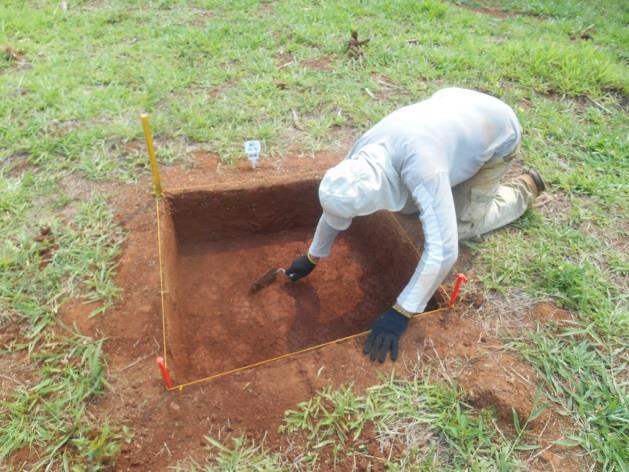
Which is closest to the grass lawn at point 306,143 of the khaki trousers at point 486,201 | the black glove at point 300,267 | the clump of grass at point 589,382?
the clump of grass at point 589,382

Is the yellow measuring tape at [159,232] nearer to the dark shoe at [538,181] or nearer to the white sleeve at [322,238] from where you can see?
the white sleeve at [322,238]

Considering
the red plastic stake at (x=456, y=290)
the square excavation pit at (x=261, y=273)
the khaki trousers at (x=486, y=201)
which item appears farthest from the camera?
the khaki trousers at (x=486, y=201)

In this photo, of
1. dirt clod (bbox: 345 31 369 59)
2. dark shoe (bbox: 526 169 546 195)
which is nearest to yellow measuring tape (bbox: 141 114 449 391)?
dark shoe (bbox: 526 169 546 195)

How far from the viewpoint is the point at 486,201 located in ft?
9.20

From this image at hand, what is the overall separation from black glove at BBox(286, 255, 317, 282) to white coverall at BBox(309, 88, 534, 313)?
0.35 ft

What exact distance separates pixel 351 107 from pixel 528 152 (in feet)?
4.84

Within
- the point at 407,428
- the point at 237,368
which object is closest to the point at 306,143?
the point at 237,368

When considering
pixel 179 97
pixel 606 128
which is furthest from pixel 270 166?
pixel 606 128

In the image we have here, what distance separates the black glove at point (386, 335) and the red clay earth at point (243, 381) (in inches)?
2.0

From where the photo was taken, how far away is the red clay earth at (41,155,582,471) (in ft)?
6.32

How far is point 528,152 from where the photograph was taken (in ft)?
11.8

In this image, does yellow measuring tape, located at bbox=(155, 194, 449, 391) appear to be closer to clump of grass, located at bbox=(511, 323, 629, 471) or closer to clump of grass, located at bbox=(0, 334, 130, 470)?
clump of grass, located at bbox=(0, 334, 130, 470)

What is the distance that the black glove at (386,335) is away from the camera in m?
2.18

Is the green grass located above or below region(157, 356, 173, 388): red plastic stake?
below
